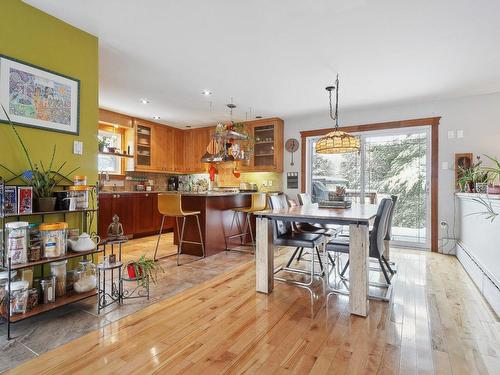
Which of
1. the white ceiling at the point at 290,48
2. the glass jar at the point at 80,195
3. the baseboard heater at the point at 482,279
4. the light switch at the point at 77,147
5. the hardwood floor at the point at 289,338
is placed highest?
the white ceiling at the point at 290,48

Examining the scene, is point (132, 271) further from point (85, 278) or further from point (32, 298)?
point (32, 298)

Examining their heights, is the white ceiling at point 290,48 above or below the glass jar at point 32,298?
above

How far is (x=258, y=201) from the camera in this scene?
176 inches

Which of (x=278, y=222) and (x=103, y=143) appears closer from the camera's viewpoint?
(x=278, y=222)

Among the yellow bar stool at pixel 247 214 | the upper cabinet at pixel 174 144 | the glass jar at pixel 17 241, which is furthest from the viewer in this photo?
the upper cabinet at pixel 174 144

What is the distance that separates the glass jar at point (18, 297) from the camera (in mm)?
1879

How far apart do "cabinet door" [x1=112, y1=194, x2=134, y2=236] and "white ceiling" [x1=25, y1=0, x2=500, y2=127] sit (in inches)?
69.1

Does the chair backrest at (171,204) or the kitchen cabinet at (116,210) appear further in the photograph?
the kitchen cabinet at (116,210)

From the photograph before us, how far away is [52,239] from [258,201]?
2.93 meters

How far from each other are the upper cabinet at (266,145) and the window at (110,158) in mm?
2659

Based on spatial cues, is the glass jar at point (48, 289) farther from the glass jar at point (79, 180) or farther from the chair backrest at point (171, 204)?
the chair backrest at point (171, 204)

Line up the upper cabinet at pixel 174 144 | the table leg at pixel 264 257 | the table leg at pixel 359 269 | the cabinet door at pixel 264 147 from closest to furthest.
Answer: the table leg at pixel 359 269
the table leg at pixel 264 257
the upper cabinet at pixel 174 144
the cabinet door at pixel 264 147

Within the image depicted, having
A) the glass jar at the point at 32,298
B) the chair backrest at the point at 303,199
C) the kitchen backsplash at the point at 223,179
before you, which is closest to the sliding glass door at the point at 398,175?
the kitchen backsplash at the point at 223,179

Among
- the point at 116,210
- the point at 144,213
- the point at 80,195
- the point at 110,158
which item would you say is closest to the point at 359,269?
the point at 80,195
